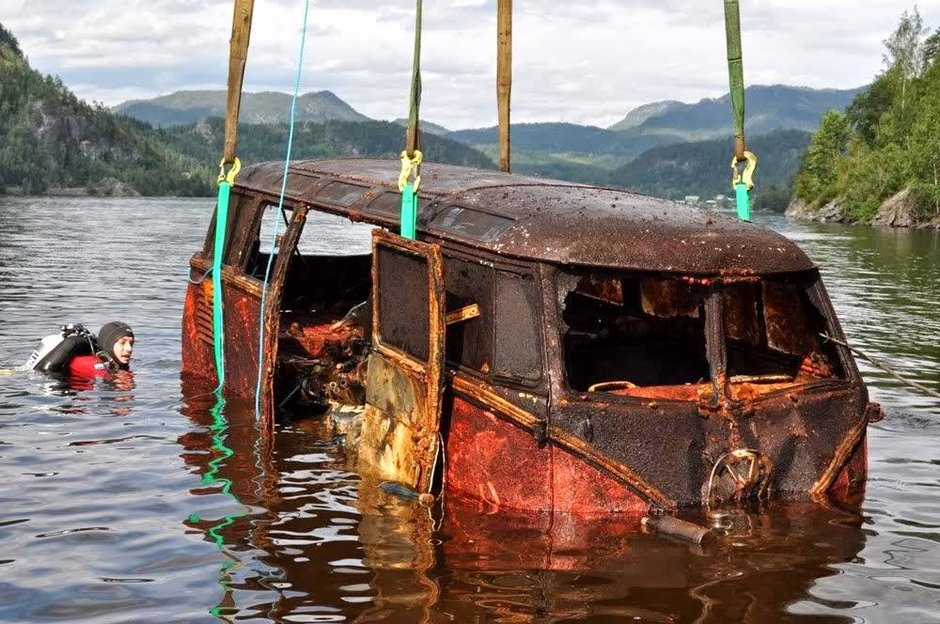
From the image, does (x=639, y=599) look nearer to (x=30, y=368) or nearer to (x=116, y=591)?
(x=116, y=591)

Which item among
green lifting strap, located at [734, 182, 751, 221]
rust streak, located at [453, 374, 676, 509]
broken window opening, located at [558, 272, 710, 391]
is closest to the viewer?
rust streak, located at [453, 374, 676, 509]

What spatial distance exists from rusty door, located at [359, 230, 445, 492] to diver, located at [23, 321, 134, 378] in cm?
566

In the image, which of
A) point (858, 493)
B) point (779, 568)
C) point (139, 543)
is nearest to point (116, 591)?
point (139, 543)

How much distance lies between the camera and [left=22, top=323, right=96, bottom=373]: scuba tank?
1433 cm

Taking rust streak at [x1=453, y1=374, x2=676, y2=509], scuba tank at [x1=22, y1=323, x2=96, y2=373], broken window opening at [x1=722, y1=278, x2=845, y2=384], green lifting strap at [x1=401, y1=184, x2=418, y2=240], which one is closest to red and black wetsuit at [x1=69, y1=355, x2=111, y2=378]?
scuba tank at [x1=22, y1=323, x2=96, y2=373]

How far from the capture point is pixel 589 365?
389 inches

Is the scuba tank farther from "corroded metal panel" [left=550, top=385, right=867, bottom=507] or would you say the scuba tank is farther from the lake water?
"corroded metal panel" [left=550, top=385, right=867, bottom=507]

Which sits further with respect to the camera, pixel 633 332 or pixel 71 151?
pixel 71 151

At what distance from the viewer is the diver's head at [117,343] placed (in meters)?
14.5

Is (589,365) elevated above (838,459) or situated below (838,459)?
above

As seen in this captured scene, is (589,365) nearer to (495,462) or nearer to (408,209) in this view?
(495,462)

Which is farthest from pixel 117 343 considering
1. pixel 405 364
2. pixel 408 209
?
pixel 405 364

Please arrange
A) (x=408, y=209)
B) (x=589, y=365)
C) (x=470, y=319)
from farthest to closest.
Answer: (x=589, y=365) → (x=408, y=209) → (x=470, y=319)

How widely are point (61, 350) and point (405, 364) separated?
6828mm
